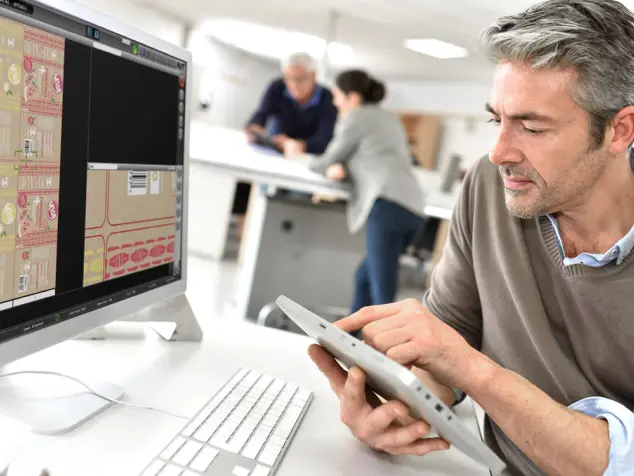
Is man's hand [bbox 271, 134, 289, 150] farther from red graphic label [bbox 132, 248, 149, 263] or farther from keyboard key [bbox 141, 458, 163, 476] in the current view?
keyboard key [bbox 141, 458, 163, 476]

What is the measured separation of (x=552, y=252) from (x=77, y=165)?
68cm

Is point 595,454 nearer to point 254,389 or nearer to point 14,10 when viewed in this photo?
point 254,389

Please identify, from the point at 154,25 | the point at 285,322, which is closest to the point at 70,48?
the point at 285,322

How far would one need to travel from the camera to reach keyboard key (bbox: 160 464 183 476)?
1.63 feet

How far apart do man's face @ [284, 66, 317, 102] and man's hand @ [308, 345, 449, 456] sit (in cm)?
265

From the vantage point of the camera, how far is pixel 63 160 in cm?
56

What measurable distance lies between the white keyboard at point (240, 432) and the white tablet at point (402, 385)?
0.40 ft

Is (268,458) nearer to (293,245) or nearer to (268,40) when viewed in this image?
(293,245)

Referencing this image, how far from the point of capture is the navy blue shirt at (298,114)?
10.8 ft

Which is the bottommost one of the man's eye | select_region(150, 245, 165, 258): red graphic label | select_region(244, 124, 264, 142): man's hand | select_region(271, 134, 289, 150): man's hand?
select_region(150, 245, 165, 258): red graphic label

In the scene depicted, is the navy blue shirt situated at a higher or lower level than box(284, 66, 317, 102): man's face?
lower

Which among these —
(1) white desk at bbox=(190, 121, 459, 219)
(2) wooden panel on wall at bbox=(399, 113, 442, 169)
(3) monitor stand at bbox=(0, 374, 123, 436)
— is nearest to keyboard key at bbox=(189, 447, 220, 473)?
(3) monitor stand at bbox=(0, 374, 123, 436)

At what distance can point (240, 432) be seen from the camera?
0.60 m

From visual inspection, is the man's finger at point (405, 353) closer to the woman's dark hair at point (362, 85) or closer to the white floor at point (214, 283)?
the woman's dark hair at point (362, 85)
